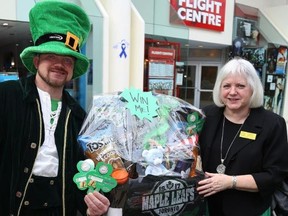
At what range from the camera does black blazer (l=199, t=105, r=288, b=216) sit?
4.53ft

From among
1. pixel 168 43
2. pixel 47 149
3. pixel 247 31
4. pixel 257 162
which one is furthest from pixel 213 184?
pixel 247 31

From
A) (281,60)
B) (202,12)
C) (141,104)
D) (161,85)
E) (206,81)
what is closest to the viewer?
(141,104)

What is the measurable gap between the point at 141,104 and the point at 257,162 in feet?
2.03

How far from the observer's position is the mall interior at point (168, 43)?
215 inches

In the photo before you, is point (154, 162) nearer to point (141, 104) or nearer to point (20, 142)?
point (141, 104)

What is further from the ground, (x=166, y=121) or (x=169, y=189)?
(x=166, y=121)

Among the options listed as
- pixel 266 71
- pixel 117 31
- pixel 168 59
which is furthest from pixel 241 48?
pixel 117 31

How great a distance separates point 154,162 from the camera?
3.51ft

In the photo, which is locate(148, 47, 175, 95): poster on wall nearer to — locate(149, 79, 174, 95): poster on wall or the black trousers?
locate(149, 79, 174, 95): poster on wall

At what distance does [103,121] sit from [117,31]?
4890 millimetres

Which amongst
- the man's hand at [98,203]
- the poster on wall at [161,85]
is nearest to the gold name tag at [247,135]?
the man's hand at [98,203]

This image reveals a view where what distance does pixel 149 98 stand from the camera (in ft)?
4.02

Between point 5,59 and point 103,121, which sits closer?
point 103,121

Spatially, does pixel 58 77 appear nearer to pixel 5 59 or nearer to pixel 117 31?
pixel 117 31
